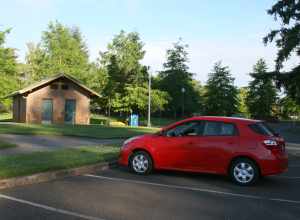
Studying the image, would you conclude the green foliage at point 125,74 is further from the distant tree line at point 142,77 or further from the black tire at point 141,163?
the black tire at point 141,163

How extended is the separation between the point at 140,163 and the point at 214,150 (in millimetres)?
2011

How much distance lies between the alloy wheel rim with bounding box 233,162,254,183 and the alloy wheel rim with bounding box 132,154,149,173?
7.53ft

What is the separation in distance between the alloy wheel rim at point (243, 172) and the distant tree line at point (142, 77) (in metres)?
20.0

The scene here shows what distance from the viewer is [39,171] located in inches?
404

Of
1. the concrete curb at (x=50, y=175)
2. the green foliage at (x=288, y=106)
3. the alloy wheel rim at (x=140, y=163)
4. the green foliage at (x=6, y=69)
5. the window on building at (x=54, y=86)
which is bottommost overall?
the concrete curb at (x=50, y=175)

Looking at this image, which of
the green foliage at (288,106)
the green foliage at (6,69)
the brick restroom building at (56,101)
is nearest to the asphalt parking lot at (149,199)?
the green foliage at (288,106)

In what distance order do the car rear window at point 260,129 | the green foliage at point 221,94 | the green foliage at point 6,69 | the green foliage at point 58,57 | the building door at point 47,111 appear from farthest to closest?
the green foliage at point 221,94
the green foliage at point 58,57
the green foliage at point 6,69
the building door at point 47,111
the car rear window at point 260,129

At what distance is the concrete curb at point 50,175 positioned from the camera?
363 inches

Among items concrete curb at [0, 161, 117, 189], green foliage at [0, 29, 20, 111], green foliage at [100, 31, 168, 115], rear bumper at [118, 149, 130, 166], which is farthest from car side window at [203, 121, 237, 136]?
green foliage at [100, 31, 168, 115]

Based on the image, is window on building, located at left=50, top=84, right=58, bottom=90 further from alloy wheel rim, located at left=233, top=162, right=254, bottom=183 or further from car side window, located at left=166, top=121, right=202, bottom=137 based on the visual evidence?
alloy wheel rim, located at left=233, top=162, right=254, bottom=183

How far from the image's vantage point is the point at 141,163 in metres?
11.7

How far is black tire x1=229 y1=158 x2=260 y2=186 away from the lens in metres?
10.4

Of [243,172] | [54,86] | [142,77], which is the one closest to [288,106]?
[142,77]

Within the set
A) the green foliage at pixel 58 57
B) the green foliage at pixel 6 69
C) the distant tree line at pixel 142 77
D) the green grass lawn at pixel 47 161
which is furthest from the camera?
the green foliage at pixel 58 57
